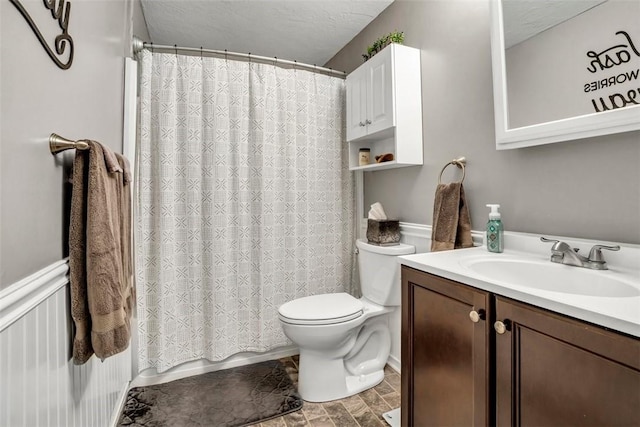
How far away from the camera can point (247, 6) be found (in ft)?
6.69

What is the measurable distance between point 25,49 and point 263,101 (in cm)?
144

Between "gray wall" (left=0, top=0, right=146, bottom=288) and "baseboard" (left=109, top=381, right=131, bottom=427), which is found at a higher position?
"gray wall" (left=0, top=0, right=146, bottom=288)

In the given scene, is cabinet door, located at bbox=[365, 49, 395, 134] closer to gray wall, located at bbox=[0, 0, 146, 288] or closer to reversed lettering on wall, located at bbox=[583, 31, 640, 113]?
reversed lettering on wall, located at bbox=[583, 31, 640, 113]

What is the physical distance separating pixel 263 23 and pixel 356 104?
0.92 m

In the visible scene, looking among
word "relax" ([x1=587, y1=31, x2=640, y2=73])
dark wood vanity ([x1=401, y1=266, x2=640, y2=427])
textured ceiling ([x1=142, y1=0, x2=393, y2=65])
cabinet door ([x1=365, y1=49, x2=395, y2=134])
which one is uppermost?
textured ceiling ([x1=142, y1=0, x2=393, y2=65])

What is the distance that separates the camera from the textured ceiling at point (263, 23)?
2023 mm

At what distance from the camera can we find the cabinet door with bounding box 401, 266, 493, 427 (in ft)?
2.89

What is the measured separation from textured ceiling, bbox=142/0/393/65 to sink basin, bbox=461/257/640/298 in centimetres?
176

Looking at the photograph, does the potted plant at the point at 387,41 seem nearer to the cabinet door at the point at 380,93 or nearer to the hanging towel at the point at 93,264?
the cabinet door at the point at 380,93

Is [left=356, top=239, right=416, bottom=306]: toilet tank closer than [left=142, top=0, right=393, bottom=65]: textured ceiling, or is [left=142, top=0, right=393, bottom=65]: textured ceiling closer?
[left=356, top=239, right=416, bottom=306]: toilet tank

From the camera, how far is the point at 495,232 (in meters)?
1.25

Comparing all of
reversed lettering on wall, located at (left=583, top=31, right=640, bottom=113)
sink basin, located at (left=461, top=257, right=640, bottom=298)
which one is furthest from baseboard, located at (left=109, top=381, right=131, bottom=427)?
reversed lettering on wall, located at (left=583, top=31, right=640, bottom=113)

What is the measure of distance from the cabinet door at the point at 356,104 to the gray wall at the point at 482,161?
321mm

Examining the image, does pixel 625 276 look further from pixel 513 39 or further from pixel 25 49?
pixel 25 49
